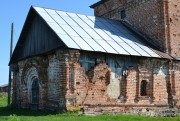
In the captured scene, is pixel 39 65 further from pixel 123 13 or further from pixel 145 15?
pixel 123 13

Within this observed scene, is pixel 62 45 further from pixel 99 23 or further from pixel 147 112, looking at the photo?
pixel 147 112

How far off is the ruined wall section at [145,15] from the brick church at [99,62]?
55mm

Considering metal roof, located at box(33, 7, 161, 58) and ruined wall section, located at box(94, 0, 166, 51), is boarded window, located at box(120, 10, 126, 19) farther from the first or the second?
metal roof, located at box(33, 7, 161, 58)

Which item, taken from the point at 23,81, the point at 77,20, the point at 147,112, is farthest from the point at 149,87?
the point at 23,81

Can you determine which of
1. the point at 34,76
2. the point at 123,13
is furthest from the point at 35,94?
the point at 123,13

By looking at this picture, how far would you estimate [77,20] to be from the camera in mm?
16906

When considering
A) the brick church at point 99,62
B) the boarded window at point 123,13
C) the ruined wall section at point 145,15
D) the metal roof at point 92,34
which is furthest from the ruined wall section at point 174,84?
the boarded window at point 123,13

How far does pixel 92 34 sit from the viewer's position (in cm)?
1583

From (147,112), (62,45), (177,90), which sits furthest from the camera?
(177,90)

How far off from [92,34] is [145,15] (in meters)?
4.70

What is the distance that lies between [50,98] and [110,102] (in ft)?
8.96

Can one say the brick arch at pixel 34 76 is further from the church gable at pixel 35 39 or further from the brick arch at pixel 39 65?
the church gable at pixel 35 39

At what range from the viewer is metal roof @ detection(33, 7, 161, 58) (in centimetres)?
1453

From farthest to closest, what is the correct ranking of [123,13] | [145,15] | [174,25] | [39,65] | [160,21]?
1. [123,13]
2. [145,15]
3. [174,25]
4. [160,21]
5. [39,65]
